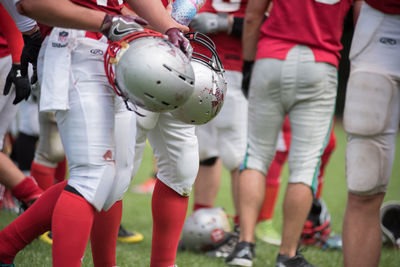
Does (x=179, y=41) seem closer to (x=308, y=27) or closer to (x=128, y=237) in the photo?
(x=308, y=27)

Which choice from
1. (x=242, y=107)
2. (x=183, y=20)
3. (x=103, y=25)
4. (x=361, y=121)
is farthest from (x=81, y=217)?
(x=242, y=107)

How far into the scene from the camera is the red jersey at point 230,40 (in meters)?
4.12

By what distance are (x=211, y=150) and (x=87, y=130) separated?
2.19m

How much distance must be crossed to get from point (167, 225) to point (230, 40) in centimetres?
206

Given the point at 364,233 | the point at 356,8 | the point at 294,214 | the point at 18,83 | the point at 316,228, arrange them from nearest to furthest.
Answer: the point at 364,233, the point at 18,83, the point at 294,214, the point at 356,8, the point at 316,228

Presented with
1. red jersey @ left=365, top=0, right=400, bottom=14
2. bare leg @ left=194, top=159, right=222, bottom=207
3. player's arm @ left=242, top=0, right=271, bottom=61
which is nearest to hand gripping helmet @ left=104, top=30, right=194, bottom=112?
red jersey @ left=365, top=0, right=400, bottom=14

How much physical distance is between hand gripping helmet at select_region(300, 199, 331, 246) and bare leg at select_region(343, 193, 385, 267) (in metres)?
1.47

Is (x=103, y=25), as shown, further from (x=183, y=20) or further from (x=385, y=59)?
(x=385, y=59)

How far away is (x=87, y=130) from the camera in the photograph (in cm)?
204

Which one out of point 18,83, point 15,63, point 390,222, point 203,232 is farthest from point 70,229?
point 390,222

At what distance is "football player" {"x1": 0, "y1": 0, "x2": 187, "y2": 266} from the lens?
1983 mm

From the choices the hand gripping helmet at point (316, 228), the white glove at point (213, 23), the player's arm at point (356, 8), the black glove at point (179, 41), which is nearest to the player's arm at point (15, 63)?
the black glove at point (179, 41)

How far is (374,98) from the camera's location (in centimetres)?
247

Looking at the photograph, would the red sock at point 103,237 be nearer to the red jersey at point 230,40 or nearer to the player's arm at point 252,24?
the player's arm at point 252,24
